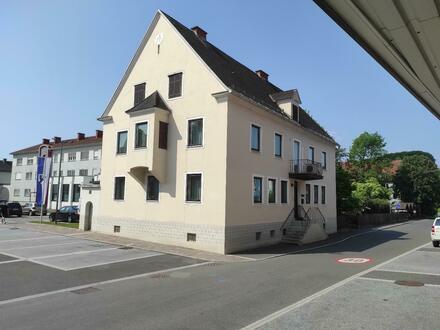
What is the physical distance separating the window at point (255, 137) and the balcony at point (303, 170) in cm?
434

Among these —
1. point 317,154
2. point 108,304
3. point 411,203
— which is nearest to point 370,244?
point 317,154

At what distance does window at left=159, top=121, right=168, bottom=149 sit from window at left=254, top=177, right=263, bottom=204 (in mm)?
5591

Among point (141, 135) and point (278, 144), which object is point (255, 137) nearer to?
point (278, 144)

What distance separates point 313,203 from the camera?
2966 cm

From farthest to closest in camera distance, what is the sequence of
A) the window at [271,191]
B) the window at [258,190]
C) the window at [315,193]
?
the window at [315,193] < the window at [271,191] < the window at [258,190]

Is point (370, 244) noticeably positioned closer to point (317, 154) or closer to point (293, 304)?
point (317, 154)

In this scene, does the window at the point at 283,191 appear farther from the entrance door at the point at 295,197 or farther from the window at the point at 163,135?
the window at the point at 163,135

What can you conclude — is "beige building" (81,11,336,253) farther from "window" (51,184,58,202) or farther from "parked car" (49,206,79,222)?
"window" (51,184,58,202)

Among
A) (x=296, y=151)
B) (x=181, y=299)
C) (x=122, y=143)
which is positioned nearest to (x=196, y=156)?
(x=122, y=143)

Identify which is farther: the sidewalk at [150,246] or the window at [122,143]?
the window at [122,143]

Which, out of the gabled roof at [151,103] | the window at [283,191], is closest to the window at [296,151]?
the window at [283,191]

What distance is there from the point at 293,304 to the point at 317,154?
2291 cm

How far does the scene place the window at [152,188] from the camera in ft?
73.4

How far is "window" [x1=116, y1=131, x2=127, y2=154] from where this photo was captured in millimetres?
24398
